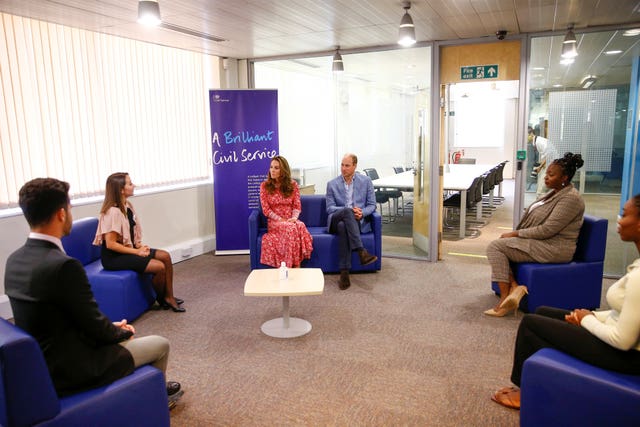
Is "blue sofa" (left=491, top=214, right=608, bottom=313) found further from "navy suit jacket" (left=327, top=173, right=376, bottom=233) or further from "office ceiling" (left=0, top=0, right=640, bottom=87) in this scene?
"office ceiling" (left=0, top=0, right=640, bottom=87)

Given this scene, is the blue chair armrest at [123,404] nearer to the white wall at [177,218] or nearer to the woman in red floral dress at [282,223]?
the woman in red floral dress at [282,223]

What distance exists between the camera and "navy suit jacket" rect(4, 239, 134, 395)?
6.43ft

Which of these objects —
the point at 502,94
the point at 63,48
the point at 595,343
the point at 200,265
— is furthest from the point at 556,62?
the point at 502,94

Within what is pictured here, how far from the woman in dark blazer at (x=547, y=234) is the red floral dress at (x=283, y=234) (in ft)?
6.18

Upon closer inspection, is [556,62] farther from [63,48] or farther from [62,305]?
[62,305]

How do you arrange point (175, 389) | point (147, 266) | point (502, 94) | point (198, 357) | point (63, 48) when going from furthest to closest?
point (502, 94) → point (63, 48) → point (147, 266) → point (198, 357) → point (175, 389)

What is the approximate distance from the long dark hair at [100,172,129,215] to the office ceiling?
4.53 ft

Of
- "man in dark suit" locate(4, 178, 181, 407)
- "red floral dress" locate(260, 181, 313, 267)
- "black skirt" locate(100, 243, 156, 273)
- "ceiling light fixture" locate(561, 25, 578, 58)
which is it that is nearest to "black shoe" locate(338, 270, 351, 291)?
"red floral dress" locate(260, 181, 313, 267)

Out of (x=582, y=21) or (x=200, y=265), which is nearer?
(x=582, y=21)

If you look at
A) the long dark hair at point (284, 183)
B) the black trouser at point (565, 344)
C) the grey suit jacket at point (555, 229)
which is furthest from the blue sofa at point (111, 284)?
the grey suit jacket at point (555, 229)

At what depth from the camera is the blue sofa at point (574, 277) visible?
4078mm

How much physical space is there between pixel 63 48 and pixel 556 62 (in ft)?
17.5

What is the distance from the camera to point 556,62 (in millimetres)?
5754

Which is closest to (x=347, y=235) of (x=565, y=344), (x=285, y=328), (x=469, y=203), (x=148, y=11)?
(x=285, y=328)
